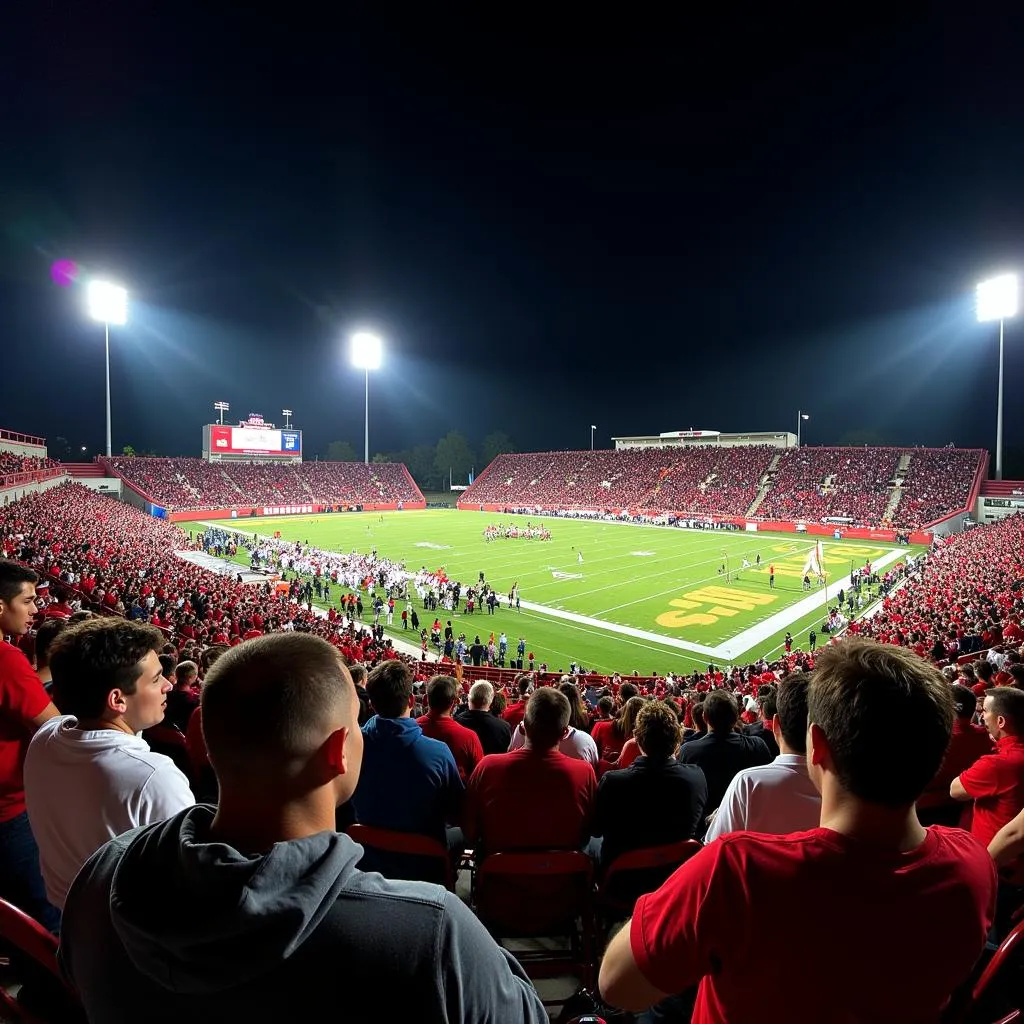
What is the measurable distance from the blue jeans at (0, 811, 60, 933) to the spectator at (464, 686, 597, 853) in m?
2.57

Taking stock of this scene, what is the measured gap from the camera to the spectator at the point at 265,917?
119cm

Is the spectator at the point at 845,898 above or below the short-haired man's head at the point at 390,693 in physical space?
above

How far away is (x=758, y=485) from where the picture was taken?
68750 mm

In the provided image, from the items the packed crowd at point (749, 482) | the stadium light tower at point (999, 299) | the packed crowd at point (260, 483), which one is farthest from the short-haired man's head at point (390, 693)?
the packed crowd at point (260, 483)

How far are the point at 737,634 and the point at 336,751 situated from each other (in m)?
24.0

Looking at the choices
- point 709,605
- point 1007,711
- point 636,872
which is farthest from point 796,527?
point 636,872

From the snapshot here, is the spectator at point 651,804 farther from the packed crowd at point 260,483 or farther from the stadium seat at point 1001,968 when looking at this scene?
the packed crowd at point 260,483

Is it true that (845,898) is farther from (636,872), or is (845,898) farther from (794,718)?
(636,872)

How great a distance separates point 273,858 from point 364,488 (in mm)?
87379

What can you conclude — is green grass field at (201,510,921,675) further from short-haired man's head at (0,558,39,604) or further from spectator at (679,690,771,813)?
short-haired man's head at (0,558,39,604)

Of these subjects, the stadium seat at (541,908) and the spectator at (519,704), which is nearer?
the stadium seat at (541,908)

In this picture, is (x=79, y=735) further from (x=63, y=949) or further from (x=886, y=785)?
(x=886, y=785)

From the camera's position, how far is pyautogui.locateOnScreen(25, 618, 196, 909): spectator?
266 cm

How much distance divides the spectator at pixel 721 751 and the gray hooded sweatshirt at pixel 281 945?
393 cm
